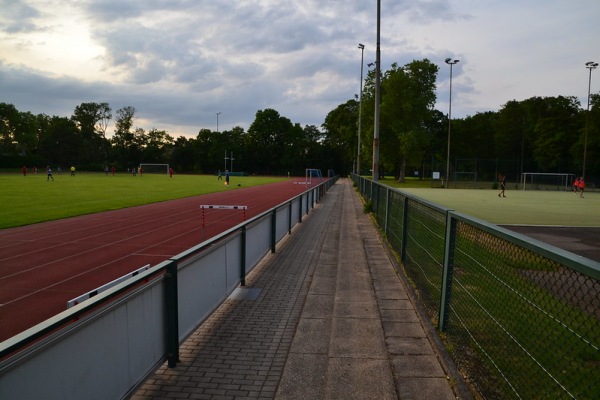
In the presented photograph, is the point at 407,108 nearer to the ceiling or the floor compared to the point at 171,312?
nearer to the ceiling

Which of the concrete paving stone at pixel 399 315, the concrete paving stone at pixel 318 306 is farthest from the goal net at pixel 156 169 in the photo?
the concrete paving stone at pixel 399 315

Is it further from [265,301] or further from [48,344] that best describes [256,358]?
[48,344]

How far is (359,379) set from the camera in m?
3.95

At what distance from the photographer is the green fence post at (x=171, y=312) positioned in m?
3.90

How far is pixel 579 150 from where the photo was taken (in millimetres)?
62781

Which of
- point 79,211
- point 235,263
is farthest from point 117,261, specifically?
point 79,211

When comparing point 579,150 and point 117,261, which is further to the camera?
point 579,150

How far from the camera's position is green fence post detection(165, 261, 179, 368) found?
390 centimetres

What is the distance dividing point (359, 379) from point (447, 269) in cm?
162

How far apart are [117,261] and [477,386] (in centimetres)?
787

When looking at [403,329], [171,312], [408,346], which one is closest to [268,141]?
[403,329]

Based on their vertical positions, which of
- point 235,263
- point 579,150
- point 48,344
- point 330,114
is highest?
point 330,114

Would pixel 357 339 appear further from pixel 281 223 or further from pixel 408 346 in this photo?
pixel 281 223

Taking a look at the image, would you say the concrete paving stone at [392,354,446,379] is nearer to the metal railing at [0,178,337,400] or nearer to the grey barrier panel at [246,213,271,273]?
the metal railing at [0,178,337,400]
